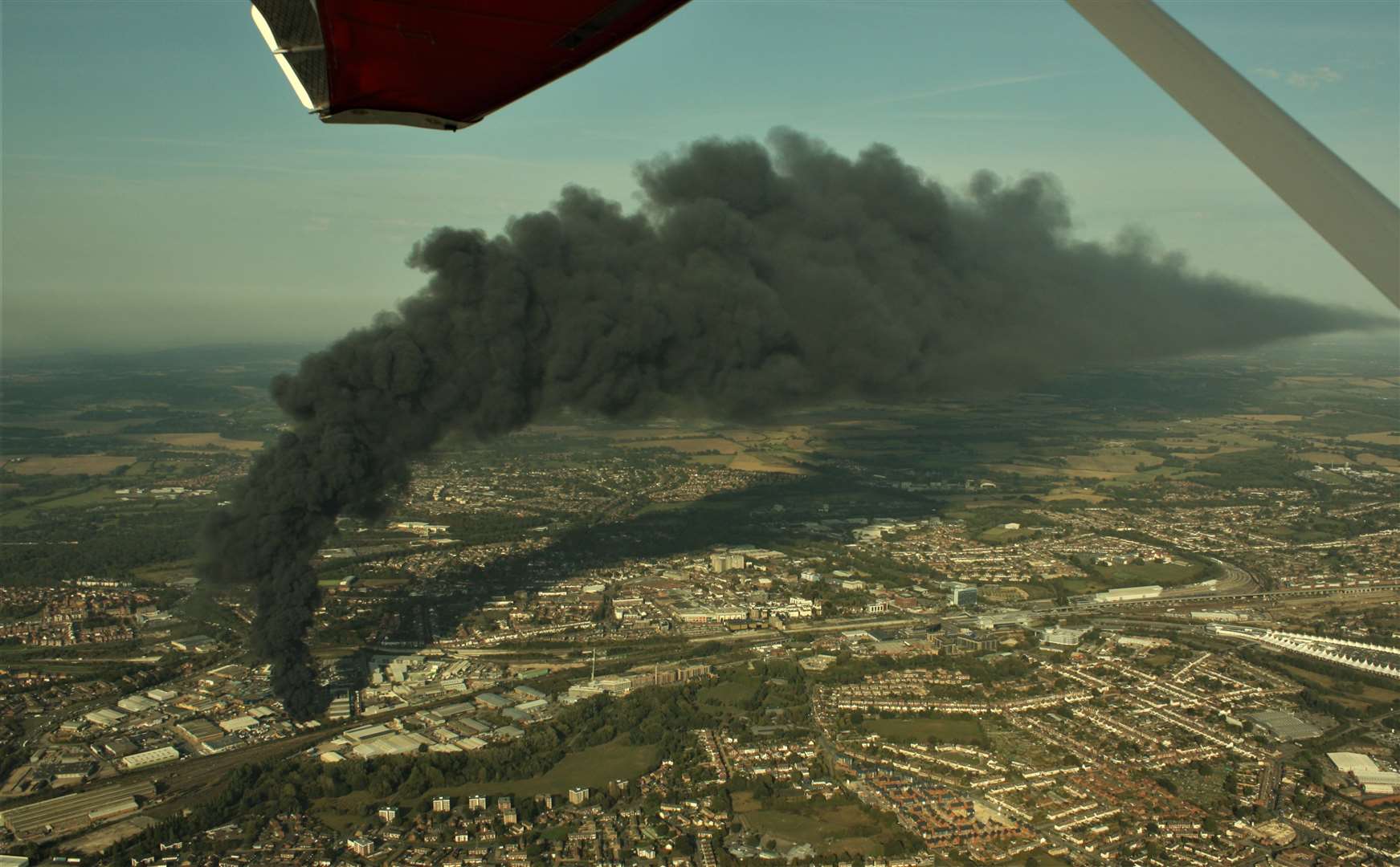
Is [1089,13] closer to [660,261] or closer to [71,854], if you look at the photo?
[660,261]

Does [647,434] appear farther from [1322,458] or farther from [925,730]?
[925,730]

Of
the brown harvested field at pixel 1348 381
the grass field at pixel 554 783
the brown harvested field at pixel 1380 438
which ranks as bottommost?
the grass field at pixel 554 783

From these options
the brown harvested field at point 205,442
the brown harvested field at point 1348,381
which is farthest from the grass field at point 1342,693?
the brown harvested field at point 1348,381

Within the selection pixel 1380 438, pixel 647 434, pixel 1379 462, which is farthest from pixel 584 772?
pixel 1380 438

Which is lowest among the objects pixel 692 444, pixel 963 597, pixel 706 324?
pixel 963 597

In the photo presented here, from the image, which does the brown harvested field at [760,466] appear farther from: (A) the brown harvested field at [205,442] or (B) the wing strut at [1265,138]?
(B) the wing strut at [1265,138]

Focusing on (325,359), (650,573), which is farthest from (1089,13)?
(650,573)
